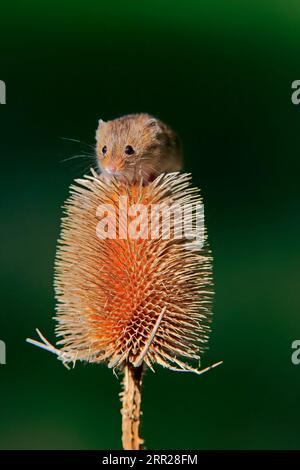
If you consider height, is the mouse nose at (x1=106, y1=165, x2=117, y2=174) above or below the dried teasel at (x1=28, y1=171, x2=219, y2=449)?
above

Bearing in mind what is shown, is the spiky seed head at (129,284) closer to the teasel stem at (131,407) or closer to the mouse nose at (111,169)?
the teasel stem at (131,407)

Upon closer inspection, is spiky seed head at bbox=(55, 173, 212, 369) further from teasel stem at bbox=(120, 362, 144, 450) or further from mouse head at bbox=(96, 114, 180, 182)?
mouse head at bbox=(96, 114, 180, 182)

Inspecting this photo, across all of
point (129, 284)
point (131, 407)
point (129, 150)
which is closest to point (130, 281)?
point (129, 284)

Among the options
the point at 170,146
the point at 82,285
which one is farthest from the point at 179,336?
the point at 170,146

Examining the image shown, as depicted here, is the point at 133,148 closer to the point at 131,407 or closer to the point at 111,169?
the point at 111,169

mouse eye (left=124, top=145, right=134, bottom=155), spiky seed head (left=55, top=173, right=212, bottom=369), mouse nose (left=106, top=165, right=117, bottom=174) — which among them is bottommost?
spiky seed head (left=55, top=173, right=212, bottom=369)

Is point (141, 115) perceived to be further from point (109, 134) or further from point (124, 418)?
point (124, 418)

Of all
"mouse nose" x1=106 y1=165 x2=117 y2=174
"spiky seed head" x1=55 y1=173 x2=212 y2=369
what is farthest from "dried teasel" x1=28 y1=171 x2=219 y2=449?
"mouse nose" x1=106 y1=165 x2=117 y2=174
